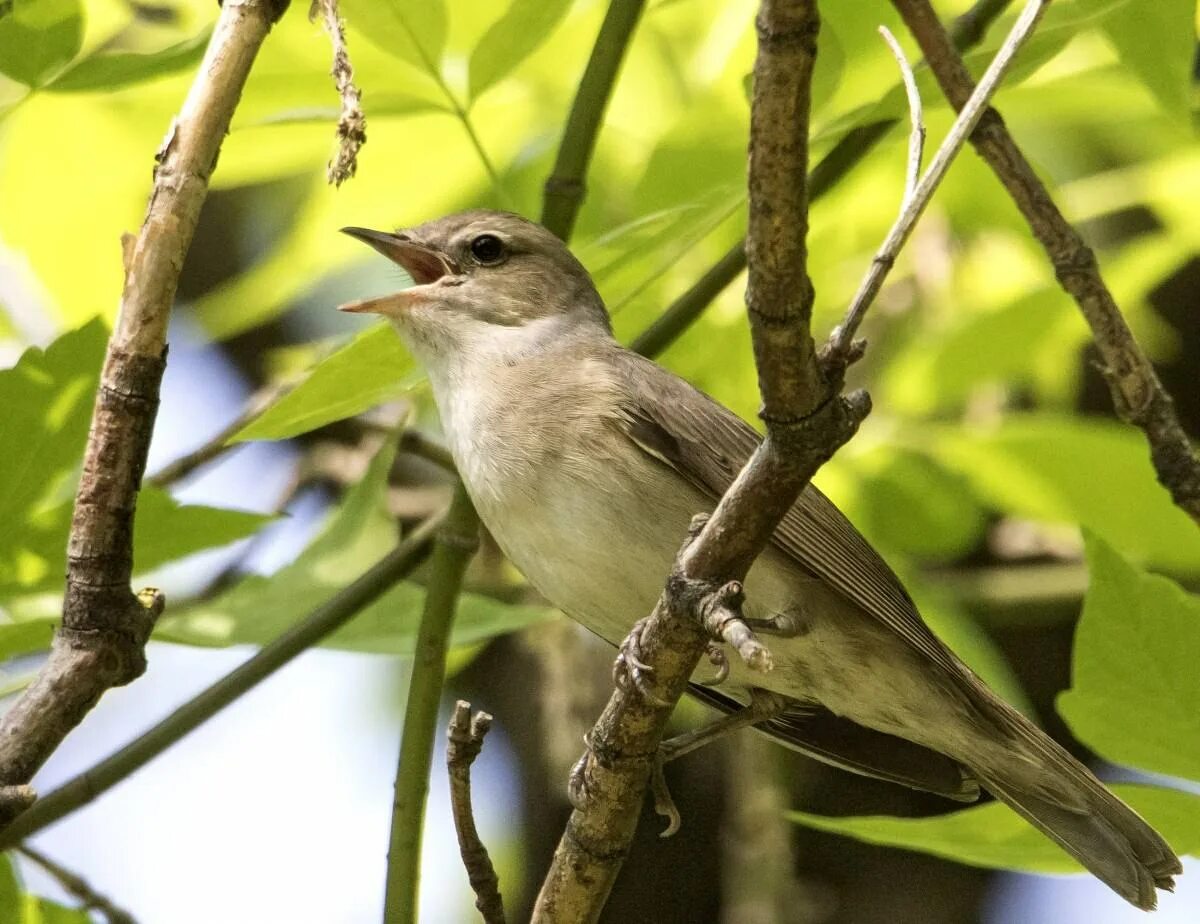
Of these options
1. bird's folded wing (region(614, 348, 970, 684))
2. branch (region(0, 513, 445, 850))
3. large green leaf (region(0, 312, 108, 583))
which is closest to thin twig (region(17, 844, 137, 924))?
branch (region(0, 513, 445, 850))

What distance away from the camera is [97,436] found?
7.64ft

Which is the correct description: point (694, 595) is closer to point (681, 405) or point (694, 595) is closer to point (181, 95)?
point (681, 405)

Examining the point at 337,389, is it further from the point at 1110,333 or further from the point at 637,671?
the point at 1110,333

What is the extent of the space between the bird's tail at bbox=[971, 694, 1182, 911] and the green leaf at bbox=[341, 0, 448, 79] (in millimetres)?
1906

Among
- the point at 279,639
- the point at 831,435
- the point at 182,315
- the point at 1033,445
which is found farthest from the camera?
the point at 182,315

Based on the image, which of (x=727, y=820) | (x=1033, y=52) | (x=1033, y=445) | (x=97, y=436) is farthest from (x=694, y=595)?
(x=727, y=820)

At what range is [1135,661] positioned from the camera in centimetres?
245

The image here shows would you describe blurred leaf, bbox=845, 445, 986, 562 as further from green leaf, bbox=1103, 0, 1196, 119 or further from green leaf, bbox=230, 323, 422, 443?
green leaf, bbox=230, 323, 422, 443

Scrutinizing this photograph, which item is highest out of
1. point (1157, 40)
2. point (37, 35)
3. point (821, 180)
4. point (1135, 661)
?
point (1157, 40)

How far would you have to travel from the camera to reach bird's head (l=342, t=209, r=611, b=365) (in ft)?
13.1

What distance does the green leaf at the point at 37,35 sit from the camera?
8.29ft

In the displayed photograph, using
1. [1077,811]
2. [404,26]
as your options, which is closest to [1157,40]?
[404,26]

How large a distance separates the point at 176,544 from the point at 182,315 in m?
2.46

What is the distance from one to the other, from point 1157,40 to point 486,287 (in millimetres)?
2008
